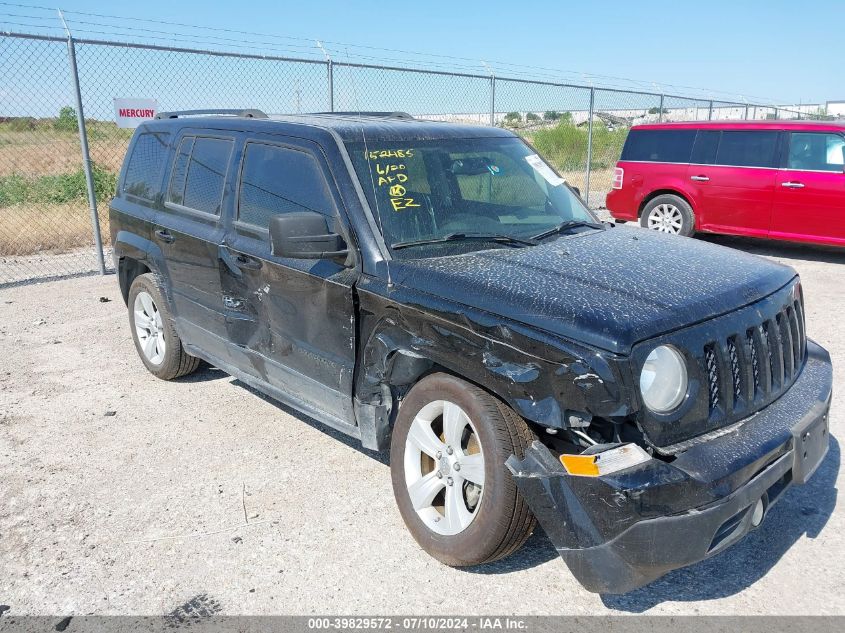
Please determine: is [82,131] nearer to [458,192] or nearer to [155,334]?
[155,334]

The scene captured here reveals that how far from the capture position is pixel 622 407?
2.44m

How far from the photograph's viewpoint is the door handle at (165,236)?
468 centimetres

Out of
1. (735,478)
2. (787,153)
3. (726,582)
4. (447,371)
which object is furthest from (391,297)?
(787,153)

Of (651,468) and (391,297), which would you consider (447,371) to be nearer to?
(391,297)

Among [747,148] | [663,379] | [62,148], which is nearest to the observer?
[663,379]

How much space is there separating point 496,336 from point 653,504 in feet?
2.67

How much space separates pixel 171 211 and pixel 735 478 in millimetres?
3782

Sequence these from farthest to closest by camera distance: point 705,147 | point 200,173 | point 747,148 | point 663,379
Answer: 1. point 705,147
2. point 747,148
3. point 200,173
4. point 663,379

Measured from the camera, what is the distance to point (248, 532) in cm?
343

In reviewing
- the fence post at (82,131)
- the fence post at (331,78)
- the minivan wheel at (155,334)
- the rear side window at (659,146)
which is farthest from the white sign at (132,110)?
the rear side window at (659,146)

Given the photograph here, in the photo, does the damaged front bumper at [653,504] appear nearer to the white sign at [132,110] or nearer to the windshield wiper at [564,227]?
the windshield wiper at [564,227]

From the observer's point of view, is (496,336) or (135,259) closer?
(496,336)

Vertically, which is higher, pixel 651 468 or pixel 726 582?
pixel 651 468

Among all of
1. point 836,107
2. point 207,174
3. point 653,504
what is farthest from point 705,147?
point 836,107
